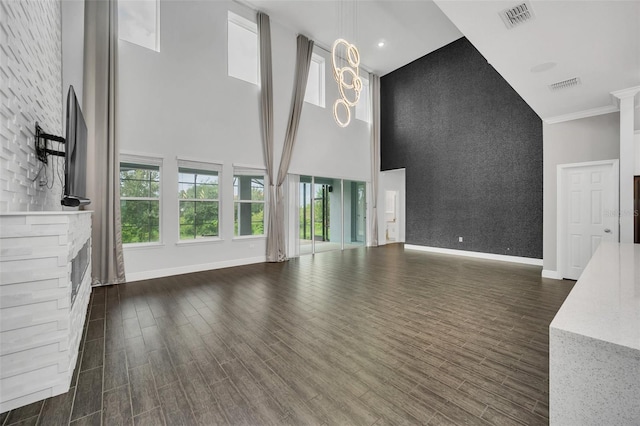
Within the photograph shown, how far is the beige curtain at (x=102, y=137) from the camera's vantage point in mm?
4484

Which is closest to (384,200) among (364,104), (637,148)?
(364,104)

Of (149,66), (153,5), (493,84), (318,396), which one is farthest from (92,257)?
(493,84)

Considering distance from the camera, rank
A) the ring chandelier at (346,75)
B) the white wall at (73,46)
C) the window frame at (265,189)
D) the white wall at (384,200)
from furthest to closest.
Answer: the white wall at (384,200) < the window frame at (265,189) < the ring chandelier at (346,75) < the white wall at (73,46)

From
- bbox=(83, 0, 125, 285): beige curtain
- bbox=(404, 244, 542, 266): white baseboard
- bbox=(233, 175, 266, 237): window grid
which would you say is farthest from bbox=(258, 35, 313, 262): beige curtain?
bbox=(404, 244, 542, 266): white baseboard

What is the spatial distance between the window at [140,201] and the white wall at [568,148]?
7.63 metres

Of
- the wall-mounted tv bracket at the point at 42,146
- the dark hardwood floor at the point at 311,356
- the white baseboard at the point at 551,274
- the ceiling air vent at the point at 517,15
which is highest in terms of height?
the ceiling air vent at the point at 517,15

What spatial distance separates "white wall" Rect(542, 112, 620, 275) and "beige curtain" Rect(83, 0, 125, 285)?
315 inches

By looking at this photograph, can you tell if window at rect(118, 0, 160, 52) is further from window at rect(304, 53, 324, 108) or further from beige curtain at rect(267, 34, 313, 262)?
window at rect(304, 53, 324, 108)

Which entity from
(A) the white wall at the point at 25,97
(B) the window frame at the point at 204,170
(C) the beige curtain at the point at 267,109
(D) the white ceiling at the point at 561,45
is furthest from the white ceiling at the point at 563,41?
(B) the window frame at the point at 204,170

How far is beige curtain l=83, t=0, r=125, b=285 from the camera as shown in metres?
4.48

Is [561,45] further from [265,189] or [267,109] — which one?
[265,189]

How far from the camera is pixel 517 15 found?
252 cm

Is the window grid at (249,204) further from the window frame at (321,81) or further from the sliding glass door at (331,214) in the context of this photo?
the window frame at (321,81)

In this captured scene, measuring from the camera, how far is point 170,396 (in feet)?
6.24
